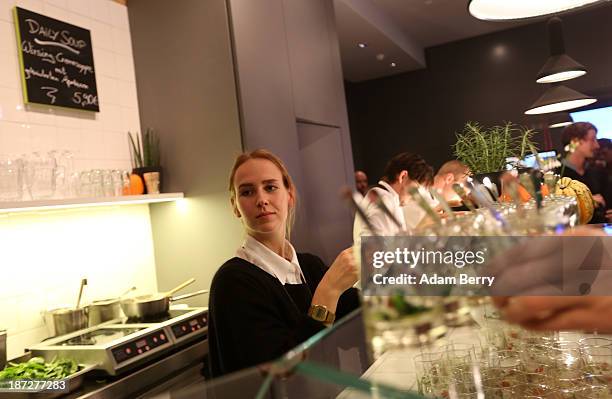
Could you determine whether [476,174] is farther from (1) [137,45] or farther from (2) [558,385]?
(1) [137,45]

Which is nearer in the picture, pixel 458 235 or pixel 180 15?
pixel 458 235

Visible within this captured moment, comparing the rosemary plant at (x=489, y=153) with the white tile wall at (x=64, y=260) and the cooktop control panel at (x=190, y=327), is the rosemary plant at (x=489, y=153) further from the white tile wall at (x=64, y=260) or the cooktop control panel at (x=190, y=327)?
the white tile wall at (x=64, y=260)

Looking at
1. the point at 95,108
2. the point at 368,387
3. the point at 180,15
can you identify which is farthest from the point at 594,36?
the point at 368,387

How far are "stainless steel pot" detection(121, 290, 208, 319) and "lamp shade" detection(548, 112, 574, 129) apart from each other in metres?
5.07

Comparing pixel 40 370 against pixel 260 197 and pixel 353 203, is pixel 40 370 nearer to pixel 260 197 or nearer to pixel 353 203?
pixel 260 197

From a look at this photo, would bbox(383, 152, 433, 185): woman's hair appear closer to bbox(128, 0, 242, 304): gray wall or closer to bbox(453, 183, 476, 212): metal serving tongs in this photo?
bbox(128, 0, 242, 304): gray wall

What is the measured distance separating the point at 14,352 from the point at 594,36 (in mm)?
6636

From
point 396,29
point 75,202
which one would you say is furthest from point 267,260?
point 396,29

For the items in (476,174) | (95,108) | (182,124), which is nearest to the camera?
(476,174)

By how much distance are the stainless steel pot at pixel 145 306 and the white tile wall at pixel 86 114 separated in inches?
29.4

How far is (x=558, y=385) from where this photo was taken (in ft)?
2.85

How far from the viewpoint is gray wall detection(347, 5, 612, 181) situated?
6.32m

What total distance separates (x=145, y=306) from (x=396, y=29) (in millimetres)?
4609

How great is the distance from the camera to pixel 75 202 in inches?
90.8
